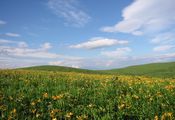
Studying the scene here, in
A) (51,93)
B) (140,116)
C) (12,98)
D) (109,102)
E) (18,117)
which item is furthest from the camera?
(51,93)

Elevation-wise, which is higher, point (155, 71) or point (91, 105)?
point (155, 71)

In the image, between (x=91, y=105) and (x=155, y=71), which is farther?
(x=155, y=71)

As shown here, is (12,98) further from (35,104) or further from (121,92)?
(121,92)

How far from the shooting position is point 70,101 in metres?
10.1

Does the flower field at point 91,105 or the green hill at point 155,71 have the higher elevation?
the green hill at point 155,71

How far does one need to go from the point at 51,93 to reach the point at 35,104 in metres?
1.82

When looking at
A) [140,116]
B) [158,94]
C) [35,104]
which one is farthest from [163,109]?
[35,104]

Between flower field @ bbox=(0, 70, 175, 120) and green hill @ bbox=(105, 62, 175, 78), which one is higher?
green hill @ bbox=(105, 62, 175, 78)

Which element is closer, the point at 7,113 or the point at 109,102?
the point at 7,113

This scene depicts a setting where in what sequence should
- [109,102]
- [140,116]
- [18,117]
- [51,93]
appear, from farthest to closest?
[51,93], [109,102], [18,117], [140,116]

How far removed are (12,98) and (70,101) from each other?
2.29 meters

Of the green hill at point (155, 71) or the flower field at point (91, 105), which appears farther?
the green hill at point (155, 71)

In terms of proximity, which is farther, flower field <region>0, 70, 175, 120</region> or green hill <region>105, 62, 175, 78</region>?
green hill <region>105, 62, 175, 78</region>

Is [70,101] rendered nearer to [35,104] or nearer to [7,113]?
[35,104]
